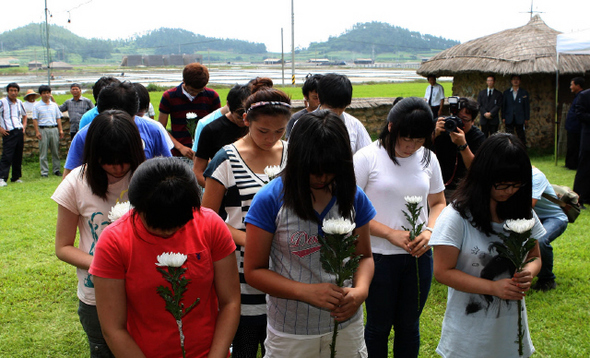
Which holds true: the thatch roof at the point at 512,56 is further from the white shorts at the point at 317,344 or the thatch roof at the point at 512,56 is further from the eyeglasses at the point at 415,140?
the white shorts at the point at 317,344

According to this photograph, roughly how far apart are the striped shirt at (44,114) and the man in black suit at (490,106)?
1002 centimetres

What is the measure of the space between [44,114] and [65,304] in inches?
317

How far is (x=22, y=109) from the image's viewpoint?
446 inches

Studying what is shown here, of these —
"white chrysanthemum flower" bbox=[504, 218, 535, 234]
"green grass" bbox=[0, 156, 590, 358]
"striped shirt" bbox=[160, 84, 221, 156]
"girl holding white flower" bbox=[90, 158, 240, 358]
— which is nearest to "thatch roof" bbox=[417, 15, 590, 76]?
"green grass" bbox=[0, 156, 590, 358]

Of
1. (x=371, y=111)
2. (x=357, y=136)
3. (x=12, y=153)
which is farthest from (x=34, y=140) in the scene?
(x=357, y=136)

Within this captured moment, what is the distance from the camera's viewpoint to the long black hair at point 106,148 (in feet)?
8.06

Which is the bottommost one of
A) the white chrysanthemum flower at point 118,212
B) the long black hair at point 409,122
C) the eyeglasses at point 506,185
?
the white chrysanthemum flower at point 118,212

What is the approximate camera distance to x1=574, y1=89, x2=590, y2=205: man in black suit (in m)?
8.41

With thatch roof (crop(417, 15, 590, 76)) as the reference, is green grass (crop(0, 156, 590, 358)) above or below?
below

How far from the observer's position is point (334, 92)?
3.82 m

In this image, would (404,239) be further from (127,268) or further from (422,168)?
(127,268)

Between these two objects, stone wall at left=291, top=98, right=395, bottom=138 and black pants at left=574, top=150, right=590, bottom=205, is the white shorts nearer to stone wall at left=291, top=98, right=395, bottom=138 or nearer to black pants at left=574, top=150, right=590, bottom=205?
black pants at left=574, top=150, right=590, bottom=205

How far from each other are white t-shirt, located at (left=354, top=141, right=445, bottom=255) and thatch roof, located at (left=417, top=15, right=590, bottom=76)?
11.7 metres

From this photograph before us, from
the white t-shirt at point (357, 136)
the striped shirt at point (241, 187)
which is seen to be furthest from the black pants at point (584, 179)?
the striped shirt at point (241, 187)
